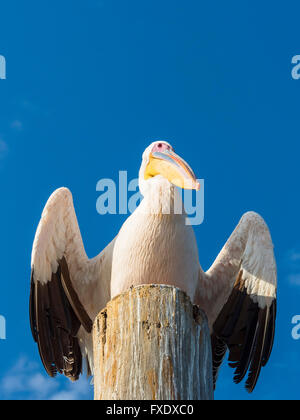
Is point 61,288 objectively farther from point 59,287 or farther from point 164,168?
point 164,168

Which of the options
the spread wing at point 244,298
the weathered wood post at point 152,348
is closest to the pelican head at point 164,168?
the spread wing at point 244,298

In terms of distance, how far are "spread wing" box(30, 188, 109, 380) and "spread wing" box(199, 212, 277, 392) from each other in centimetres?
124

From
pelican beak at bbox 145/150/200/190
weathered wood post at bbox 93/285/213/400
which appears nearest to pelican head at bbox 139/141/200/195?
pelican beak at bbox 145/150/200/190

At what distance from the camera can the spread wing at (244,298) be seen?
746 centimetres

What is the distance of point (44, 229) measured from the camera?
23.6ft

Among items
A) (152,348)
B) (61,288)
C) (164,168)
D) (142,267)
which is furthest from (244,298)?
(152,348)

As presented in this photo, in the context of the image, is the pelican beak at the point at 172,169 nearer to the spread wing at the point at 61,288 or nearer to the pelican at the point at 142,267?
the pelican at the point at 142,267

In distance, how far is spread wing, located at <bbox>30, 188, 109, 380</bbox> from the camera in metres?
7.14

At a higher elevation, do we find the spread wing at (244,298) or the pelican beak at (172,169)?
the pelican beak at (172,169)

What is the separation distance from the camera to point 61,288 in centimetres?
737

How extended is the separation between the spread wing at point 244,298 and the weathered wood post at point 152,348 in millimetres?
2589

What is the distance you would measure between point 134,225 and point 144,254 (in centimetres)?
36
